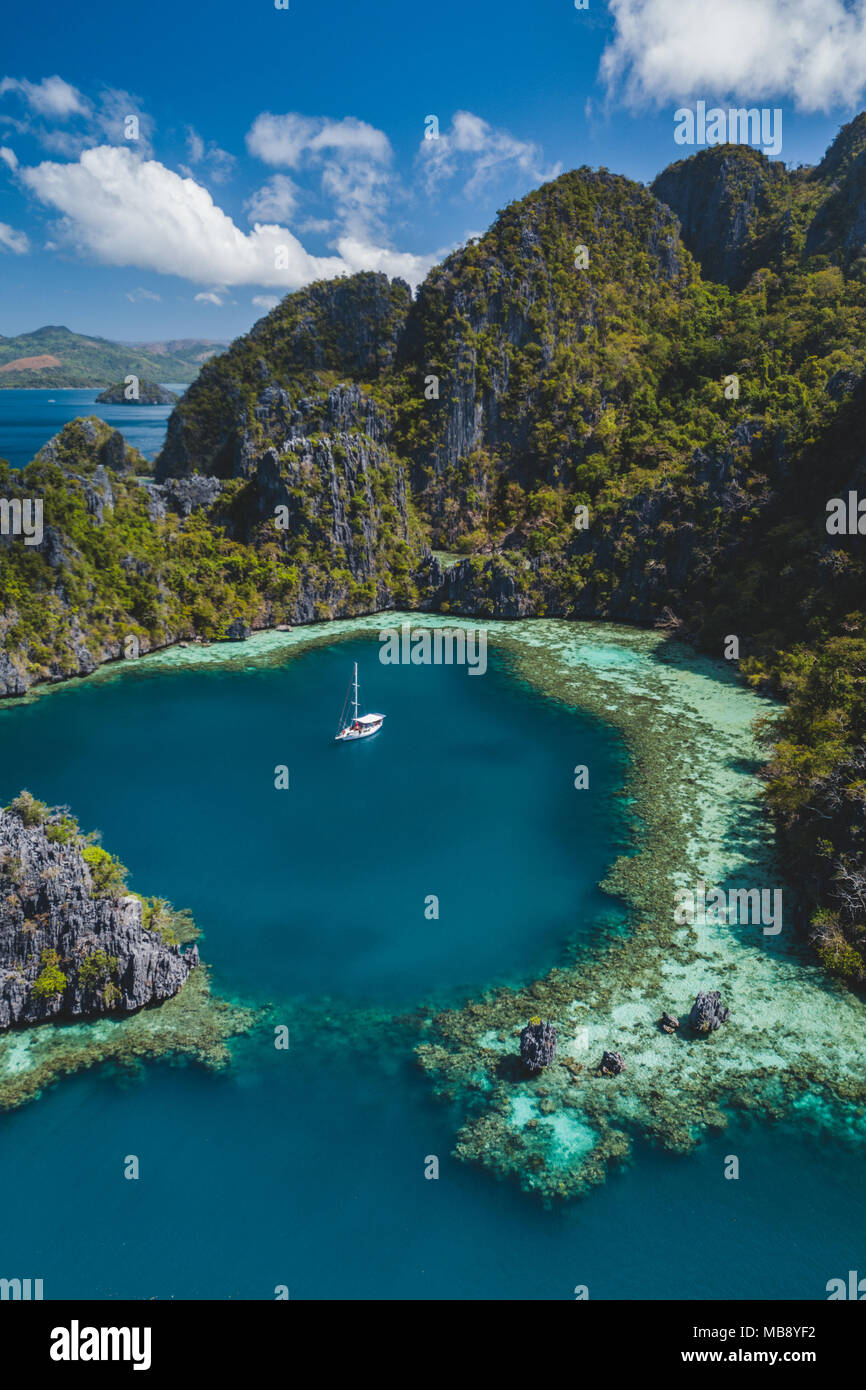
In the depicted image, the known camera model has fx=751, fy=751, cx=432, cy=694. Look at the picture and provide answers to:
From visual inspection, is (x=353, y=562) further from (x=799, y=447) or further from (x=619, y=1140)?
(x=619, y=1140)

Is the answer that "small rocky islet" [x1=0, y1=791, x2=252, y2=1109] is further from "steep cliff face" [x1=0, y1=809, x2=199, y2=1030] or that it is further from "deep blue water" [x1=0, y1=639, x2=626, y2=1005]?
"deep blue water" [x1=0, y1=639, x2=626, y2=1005]

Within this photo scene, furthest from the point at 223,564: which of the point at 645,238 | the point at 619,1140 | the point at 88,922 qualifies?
the point at 645,238

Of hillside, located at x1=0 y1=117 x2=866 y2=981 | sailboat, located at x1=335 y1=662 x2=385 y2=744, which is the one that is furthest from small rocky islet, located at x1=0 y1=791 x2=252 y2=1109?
hillside, located at x1=0 y1=117 x2=866 y2=981

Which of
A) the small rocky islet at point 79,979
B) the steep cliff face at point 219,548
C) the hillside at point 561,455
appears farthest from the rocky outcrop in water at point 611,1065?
the steep cliff face at point 219,548

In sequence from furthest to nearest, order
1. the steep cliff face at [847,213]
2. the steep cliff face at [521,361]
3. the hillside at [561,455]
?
the steep cliff face at [521,361], the steep cliff face at [847,213], the hillside at [561,455]

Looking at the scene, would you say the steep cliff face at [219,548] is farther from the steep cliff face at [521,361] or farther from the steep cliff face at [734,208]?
the steep cliff face at [734,208]

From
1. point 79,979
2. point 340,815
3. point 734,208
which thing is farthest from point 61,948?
point 734,208
